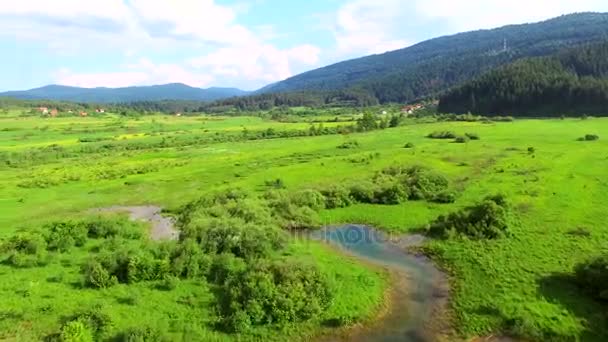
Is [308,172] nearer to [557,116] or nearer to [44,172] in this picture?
[44,172]

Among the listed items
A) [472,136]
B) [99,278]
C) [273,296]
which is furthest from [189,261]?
[472,136]

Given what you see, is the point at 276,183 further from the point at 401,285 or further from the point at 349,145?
the point at 349,145

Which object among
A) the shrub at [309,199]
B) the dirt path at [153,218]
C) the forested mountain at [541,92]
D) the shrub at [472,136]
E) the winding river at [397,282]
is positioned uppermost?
the forested mountain at [541,92]

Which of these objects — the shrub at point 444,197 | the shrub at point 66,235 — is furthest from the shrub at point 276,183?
the shrub at point 66,235

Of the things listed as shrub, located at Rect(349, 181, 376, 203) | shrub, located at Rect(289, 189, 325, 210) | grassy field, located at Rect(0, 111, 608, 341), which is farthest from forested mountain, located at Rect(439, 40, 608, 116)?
shrub, located at Rect(289, 189, 325, 210)

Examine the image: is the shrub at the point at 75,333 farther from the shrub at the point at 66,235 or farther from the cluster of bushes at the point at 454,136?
the cluster of bushes at the point at 454,136
